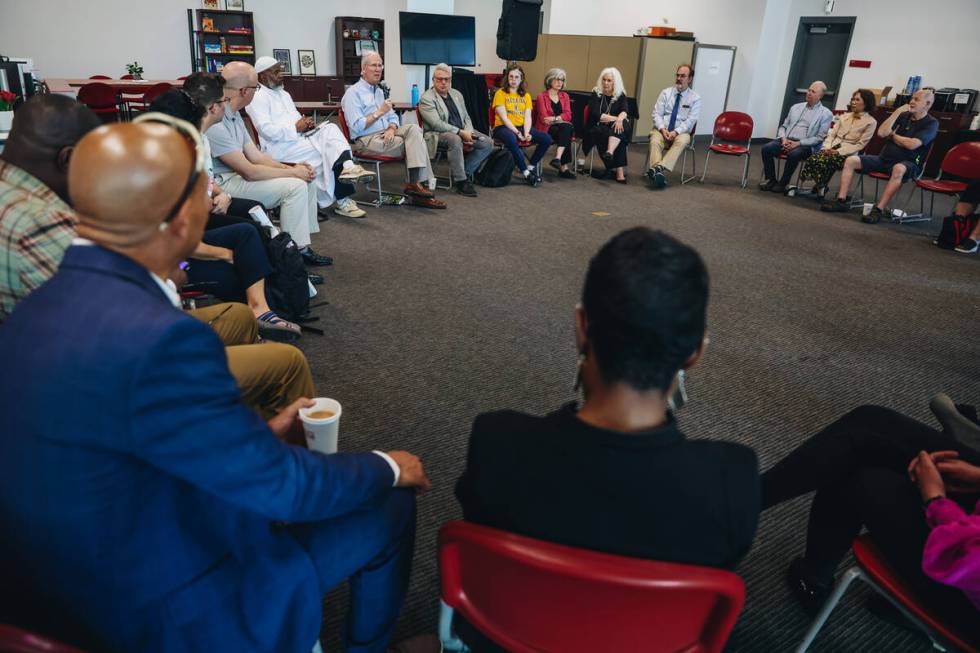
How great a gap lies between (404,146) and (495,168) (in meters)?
1.31

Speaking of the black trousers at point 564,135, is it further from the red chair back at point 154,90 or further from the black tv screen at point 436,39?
the red chair back at point 154,90

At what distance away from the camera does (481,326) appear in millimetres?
3346

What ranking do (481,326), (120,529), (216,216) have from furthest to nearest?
(481,326) → (216,216) → (120,529)

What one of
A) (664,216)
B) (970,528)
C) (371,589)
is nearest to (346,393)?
(371,589)

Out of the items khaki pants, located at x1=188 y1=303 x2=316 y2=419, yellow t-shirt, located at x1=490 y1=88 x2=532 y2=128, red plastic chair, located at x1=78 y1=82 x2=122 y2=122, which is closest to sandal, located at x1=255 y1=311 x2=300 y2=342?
khaki pants, located at x1=188 y1=303 x2=316 y2=419

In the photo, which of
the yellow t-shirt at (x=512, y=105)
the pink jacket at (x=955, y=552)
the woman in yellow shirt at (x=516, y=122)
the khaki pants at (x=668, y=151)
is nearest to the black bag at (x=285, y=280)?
the pink jacket at (x=955, y=552)

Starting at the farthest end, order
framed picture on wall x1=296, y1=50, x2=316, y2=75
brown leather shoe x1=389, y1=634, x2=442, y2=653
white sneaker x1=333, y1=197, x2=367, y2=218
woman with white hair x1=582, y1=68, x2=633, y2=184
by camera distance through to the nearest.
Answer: framed picture on wall x1=296, y1=50, x2=316, y2=75, woman with white hair x1=582, y1=68, x2=633, y2=184, white sneaker x1=333, y1=197, x2=367, y2=218, brown leather shoe x1=389, y1=634, x2=442, y2=653

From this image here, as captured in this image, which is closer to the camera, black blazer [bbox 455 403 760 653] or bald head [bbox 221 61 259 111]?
black blazer [bbox 455 403 760 653]

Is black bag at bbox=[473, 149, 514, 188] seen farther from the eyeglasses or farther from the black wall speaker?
the eyeglasses

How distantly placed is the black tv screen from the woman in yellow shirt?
1.98m

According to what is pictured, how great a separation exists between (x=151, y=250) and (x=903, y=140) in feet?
22.7

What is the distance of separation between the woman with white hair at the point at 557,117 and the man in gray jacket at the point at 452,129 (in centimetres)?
109

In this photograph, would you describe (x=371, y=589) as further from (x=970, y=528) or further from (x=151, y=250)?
(x=970, y=528)

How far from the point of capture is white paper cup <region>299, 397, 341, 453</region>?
4.97 ft
